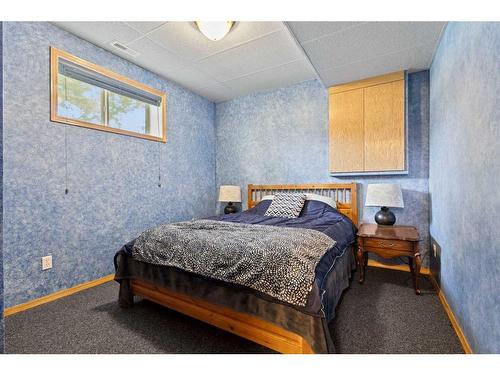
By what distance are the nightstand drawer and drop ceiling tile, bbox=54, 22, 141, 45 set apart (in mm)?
3027

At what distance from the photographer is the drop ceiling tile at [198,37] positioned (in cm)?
219

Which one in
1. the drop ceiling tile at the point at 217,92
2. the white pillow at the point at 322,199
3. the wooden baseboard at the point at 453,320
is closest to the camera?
the wooden baseboard at the point at 453,320

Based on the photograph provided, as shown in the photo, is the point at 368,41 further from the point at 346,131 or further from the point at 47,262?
the point at 47,262

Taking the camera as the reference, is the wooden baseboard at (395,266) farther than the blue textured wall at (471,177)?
Yes

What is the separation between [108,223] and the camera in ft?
8.46

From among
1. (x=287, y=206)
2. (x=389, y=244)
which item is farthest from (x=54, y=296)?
(x=389, y=244)

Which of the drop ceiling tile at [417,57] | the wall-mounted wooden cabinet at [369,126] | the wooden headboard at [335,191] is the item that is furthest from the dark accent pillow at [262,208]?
the drop ceiling tile at [417,57]

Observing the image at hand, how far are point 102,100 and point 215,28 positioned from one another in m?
1.50

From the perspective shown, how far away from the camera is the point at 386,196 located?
248cm

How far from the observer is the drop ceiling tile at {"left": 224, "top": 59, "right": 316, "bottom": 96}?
9.74 ft

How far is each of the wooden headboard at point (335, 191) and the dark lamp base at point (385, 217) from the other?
340mm

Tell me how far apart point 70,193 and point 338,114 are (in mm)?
3083

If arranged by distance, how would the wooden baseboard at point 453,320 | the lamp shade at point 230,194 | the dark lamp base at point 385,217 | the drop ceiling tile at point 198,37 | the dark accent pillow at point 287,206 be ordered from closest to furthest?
the wooden baseboard at point 453,320 < the drop ceiling tile at point 198,37 < the dark lamp base at point 385,217 < the dark accent pillow at point 287,206 < the lamp shade at point 230,194

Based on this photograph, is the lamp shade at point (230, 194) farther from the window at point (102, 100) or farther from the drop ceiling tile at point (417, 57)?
the drop ceiling tile at point (417, 57)
